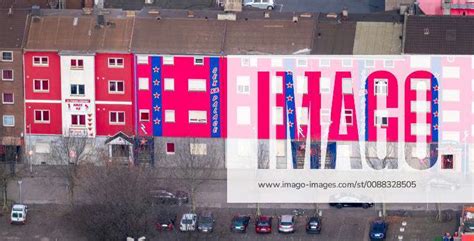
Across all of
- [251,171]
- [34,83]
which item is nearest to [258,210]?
[251,171]

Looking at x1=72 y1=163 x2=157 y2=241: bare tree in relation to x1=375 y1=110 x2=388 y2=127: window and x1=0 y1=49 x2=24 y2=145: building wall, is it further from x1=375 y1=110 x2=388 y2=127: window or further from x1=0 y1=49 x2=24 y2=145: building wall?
x1=375 y1=110 x2=388 y2=127: window

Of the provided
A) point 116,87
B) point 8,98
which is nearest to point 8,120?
point 8,98

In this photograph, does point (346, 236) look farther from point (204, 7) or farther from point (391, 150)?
point (204, 7)

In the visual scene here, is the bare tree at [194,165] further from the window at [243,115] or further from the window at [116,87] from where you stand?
the window at [116,87]

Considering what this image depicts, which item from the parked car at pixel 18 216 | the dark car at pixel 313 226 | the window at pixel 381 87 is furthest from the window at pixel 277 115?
the parked car at pixel 18 216

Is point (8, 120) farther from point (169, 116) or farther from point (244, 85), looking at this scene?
point (244, 85)

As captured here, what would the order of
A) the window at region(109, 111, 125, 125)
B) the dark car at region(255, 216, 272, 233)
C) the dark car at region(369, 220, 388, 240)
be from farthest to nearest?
the window at region(109, 111, 125, 125) < the dark car at region(255, 216, 272, 233) < the dark car at region(369, 220, 388, 240)

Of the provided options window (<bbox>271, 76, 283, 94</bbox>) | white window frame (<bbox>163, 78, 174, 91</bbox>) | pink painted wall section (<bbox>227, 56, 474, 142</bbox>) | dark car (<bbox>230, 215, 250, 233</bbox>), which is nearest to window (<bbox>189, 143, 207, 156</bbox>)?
white window frame (<bbox>163, 78, 174, 91</bbox>)
